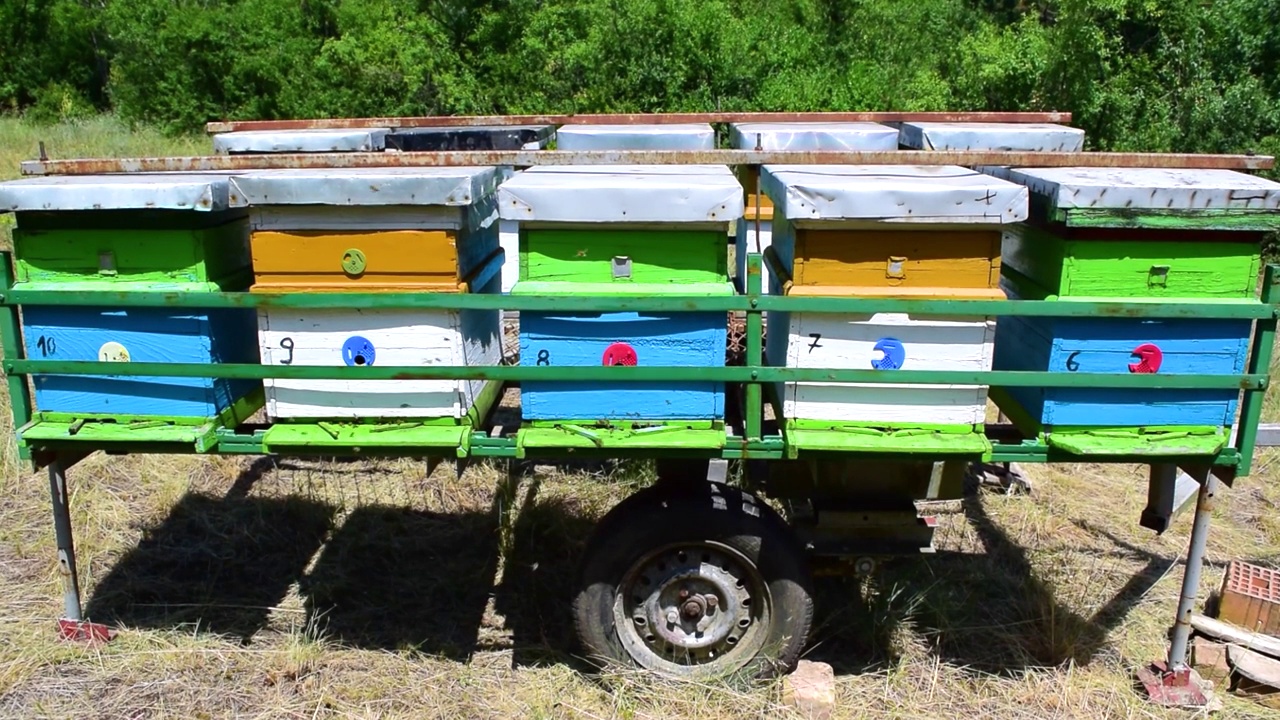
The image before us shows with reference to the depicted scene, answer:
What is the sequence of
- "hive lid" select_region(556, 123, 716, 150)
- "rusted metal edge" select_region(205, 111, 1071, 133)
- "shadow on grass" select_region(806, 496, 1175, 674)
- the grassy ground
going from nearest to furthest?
the grassy ground < "shadow on grass" select_region(806, 496, 1175, 674) < "hive lid" select_region(556, 123, 716, 150) < "rusted metal edge" select_region(205, 111, 1071, 133)

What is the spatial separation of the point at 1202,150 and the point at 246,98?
20710mm

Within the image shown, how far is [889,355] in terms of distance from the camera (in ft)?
10.7

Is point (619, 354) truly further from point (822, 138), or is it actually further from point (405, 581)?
point (822, 138)

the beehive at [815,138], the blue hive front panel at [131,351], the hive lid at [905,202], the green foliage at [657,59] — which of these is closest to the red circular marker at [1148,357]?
the hive lid at [905,202]

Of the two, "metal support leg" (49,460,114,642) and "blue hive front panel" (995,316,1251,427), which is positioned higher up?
"blue hive front panel" (995,316,1251,427)

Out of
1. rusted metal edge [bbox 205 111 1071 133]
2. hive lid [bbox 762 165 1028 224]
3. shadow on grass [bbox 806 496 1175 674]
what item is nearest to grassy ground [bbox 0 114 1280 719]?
shadow on grass [bbox 806 496 1175 674]

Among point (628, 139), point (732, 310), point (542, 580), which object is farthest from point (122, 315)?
point (628, 139)

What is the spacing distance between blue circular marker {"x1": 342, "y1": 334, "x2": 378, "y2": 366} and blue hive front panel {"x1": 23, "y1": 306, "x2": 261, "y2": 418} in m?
0.50

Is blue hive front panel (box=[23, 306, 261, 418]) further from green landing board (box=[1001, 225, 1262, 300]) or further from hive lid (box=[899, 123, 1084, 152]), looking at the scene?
hive lid (box=[899, 123, 1084, 152])

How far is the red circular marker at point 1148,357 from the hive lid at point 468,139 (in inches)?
124

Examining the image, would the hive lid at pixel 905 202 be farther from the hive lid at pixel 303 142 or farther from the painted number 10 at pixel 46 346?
the hive lid at pixel 303 142

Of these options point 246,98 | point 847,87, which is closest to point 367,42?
point 246,98

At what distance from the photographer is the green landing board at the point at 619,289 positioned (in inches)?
128

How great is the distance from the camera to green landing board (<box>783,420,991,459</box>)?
3264mm
